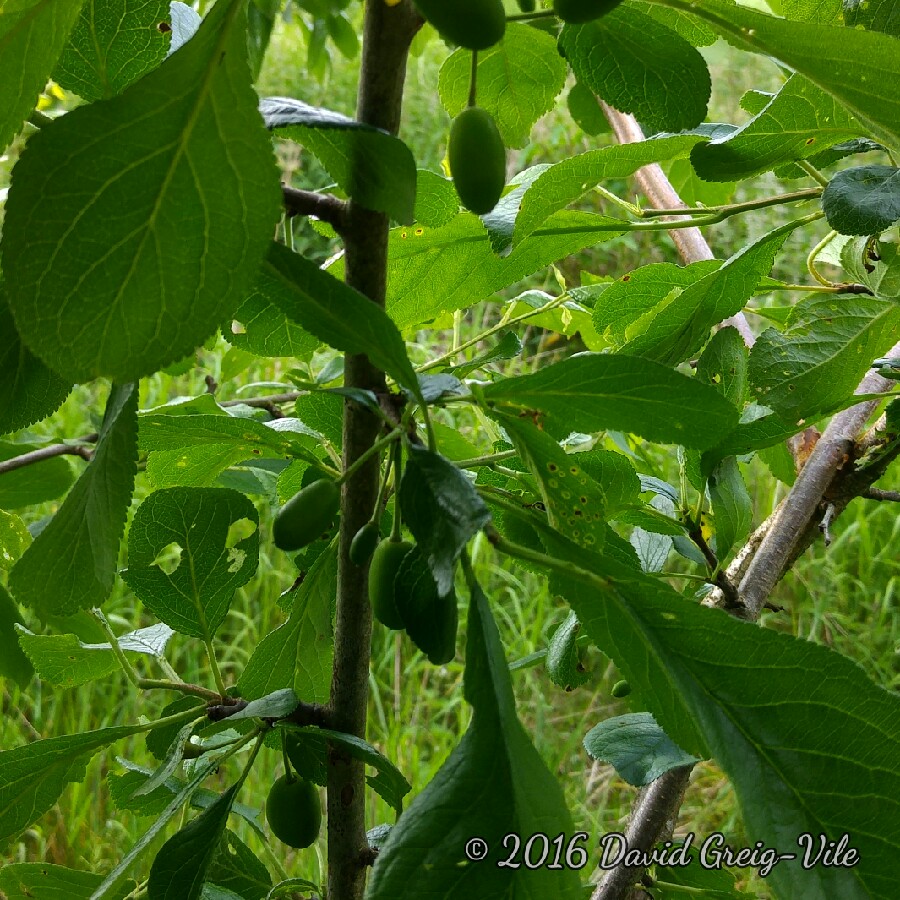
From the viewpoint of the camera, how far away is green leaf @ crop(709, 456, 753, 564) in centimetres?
66

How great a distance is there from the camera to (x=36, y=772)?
59 centimetres

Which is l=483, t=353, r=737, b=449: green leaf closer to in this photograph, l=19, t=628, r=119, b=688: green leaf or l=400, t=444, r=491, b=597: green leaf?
l=400, t=444, r=491, b=597: green leaf

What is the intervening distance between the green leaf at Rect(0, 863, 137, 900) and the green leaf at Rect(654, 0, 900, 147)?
662mm

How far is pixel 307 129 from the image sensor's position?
424 mm

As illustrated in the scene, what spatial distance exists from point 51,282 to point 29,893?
0.54 m

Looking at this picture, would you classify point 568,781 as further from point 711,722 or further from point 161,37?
point 161,37

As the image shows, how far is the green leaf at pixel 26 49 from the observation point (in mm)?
400

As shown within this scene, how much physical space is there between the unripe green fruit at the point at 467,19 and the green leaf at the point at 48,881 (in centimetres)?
60

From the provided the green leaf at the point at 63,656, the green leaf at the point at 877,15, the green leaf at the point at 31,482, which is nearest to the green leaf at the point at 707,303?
the green leaf at the point at 877,15

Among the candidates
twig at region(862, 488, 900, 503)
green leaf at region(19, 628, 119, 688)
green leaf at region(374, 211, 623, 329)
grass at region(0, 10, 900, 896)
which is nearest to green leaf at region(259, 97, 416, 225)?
green leaf at region(374, 211, 623, 329)

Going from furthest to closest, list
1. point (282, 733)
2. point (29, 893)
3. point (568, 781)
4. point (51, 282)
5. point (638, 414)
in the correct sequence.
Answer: point (568, 781) → point (29, 893) → point (282, 733) → point (638, 414) → point (51, 282)

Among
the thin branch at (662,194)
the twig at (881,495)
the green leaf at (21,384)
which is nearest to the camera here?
the green leaf at (21,384)

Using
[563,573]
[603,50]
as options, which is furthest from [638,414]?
[603,50]

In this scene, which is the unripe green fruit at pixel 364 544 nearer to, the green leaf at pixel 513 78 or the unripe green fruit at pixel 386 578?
the unripe green fruit at pixel 386 578
